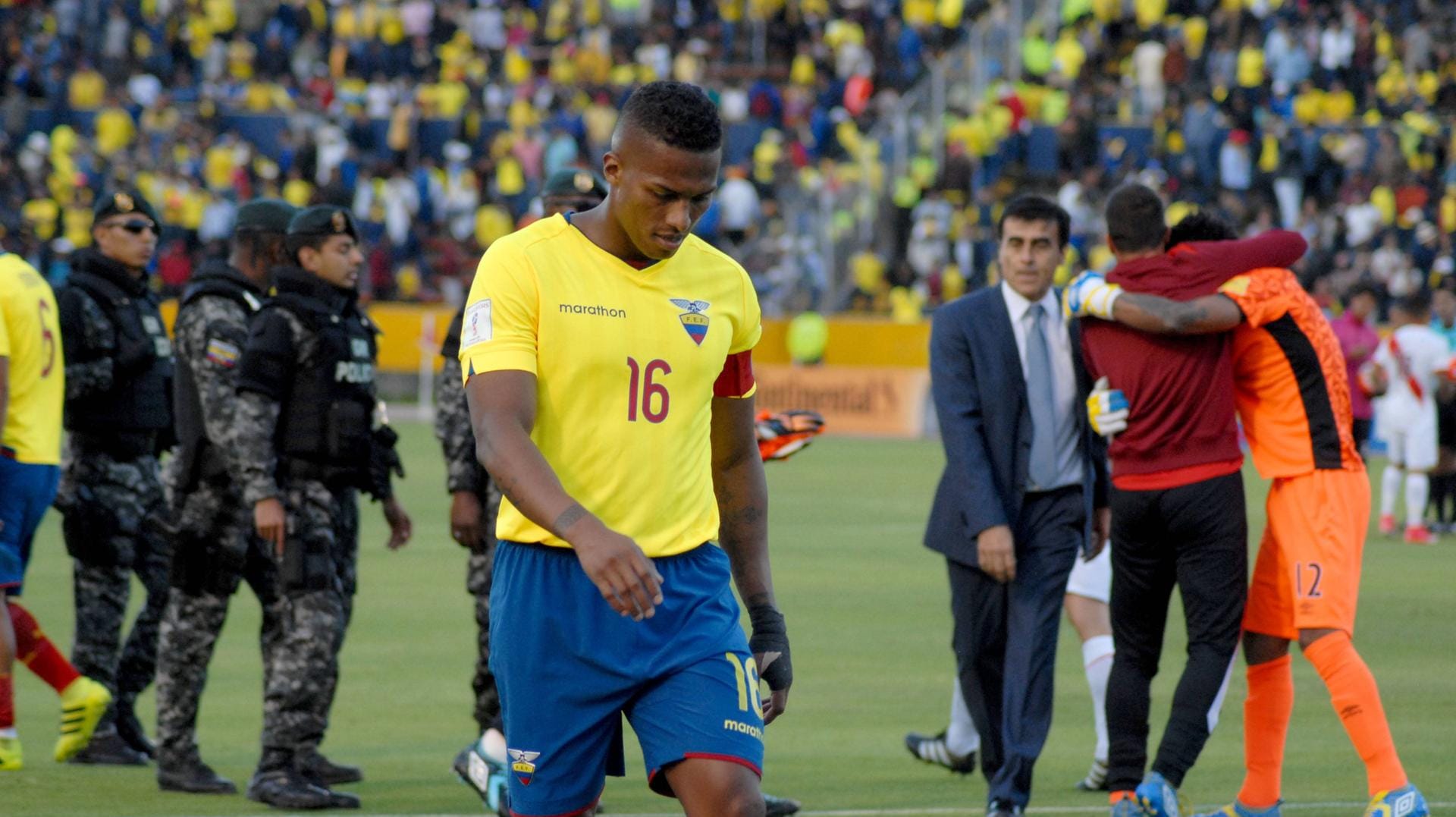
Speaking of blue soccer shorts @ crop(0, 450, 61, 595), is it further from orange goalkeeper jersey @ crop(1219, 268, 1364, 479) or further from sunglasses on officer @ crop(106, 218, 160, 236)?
orange goalkeeper jersey @ crop(1219, 268, 1364, 479)

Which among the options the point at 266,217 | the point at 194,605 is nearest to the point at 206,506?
the point at 194,605

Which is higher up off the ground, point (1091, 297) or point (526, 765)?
point (1091, 297)

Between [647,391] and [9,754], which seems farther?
[9,754]

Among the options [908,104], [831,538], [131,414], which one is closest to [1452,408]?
[831,538]

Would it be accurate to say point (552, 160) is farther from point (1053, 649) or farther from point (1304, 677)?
point (1053, 649)

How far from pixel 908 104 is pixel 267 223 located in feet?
92.9

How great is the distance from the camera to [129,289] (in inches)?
364

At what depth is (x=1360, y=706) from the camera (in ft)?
23.7

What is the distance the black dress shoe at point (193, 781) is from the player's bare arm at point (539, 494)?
13.0 feet

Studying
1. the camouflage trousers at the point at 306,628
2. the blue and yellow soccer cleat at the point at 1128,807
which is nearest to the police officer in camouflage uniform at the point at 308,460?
the camouflage trousers at the point at 306,628

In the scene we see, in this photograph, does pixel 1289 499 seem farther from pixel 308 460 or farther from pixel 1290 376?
pixel 308 460

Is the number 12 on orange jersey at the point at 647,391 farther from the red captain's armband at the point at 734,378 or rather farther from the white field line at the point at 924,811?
the white field line at the point at 924,811

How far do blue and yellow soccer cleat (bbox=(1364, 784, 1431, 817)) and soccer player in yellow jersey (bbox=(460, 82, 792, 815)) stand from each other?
10.2 ft

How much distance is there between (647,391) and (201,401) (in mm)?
3985
